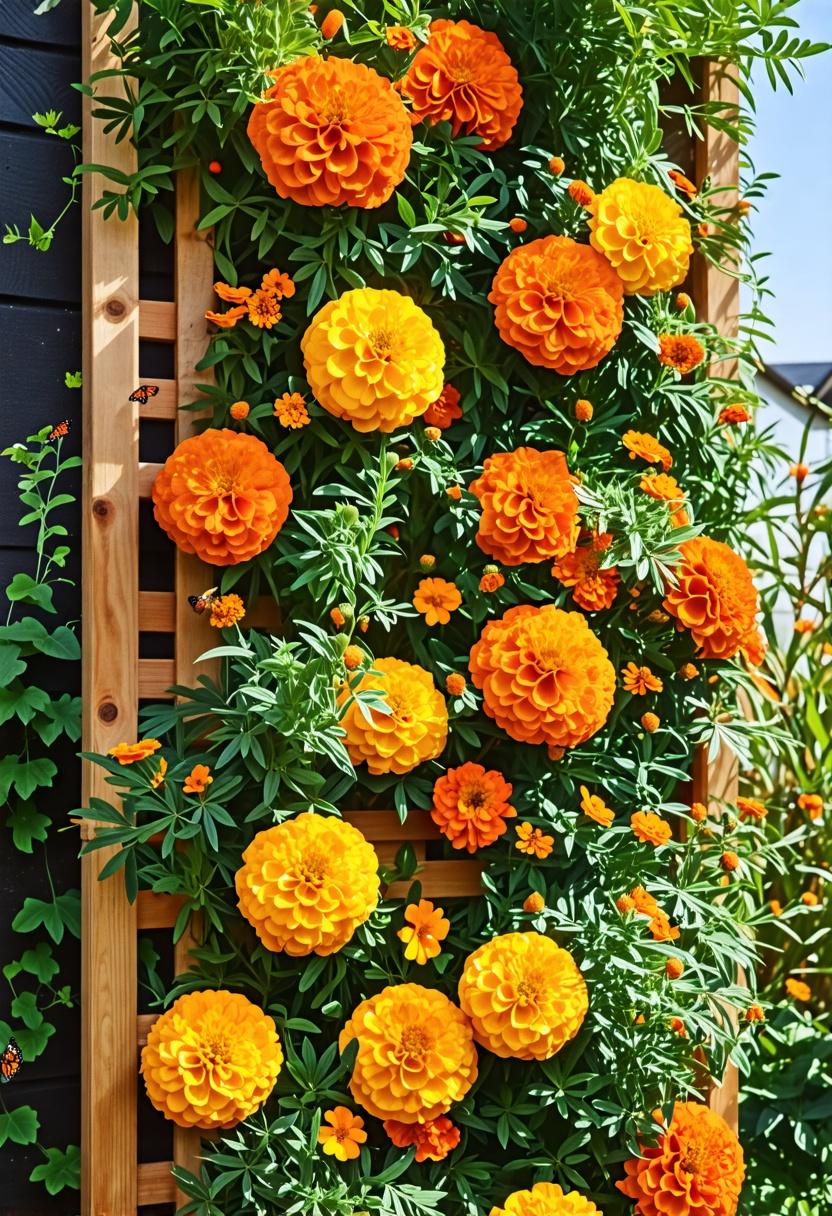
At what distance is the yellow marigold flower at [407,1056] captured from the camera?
4.19ft

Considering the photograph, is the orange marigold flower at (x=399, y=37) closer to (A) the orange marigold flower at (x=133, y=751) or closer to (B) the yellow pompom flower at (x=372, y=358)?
(B) the yellow pompom flower at (x=372, y=358)

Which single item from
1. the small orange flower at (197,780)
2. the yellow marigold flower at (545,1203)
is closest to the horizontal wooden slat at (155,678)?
the small orange flower at (197,780)

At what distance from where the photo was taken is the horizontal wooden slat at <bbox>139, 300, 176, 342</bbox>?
138 cm

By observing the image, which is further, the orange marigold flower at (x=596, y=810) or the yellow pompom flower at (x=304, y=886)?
the orange marigold flower at (x=596, y=810)

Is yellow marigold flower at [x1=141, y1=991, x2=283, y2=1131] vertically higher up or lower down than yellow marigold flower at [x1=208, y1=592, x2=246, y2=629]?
lower down

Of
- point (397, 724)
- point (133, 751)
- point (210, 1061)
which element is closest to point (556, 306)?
point (397, 724)

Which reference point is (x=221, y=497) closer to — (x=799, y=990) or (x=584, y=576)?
(x=584, y=576)

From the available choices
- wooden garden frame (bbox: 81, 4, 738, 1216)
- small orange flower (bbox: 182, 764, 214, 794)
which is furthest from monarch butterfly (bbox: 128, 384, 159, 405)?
small orange flower (bbox: 182, 764, 214, 794)

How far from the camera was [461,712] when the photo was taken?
141 centimetres

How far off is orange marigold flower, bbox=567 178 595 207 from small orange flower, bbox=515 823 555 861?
0.91 meters

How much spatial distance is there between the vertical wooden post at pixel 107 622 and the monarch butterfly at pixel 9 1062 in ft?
0.29

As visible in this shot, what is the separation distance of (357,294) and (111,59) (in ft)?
1.53

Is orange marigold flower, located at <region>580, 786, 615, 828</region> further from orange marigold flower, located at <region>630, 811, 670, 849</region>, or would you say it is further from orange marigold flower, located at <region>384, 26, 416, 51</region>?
orange marigold flower, located at <region>384, 26, 416, 51</region>

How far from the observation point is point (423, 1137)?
4.30ft
